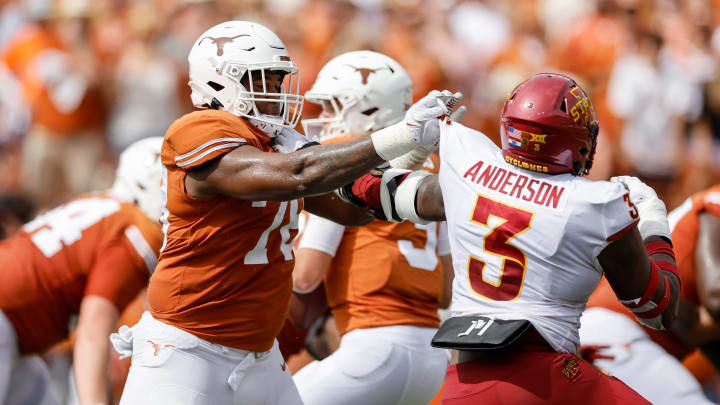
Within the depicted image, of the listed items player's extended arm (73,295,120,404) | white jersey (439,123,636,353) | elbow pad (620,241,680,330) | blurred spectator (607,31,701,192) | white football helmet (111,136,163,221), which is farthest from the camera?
blurred spectator (607,31,701,192)

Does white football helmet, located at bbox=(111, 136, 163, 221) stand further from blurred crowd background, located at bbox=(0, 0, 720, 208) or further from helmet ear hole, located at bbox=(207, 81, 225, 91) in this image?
blurred crowd background, located at bbox=(0, 0, 720, 208)

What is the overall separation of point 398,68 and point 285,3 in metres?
6.65

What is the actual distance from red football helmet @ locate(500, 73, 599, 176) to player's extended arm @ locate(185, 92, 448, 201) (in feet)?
0.90

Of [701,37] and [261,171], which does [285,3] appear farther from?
[261,171]

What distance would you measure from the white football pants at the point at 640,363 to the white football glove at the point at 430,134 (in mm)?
1410

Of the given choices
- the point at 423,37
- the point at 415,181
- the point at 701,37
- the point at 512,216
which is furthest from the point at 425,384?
the point at 701,37

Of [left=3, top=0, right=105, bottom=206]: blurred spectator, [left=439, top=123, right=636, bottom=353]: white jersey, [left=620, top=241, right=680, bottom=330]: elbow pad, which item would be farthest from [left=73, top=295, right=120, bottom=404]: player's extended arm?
[left=3, top=0, right=105, bottom=206]: blurred spectator

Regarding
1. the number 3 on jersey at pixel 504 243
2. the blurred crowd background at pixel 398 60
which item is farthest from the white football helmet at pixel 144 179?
the blurred crowd background at pixel 398 60

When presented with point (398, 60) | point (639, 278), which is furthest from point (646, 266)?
point (398, 60)

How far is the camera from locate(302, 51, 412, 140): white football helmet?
4.96 metres

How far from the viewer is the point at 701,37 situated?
1045cm

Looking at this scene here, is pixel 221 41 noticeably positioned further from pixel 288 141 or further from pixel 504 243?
pixel 504 243

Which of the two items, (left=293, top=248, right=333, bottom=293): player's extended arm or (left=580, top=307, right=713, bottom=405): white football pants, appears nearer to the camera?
(left=293, top=248, right=333, bottom=293): player's extended arm

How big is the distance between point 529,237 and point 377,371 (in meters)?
1.49
